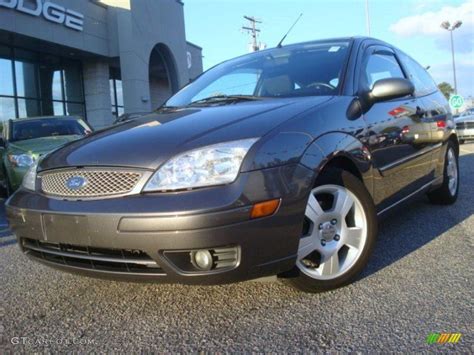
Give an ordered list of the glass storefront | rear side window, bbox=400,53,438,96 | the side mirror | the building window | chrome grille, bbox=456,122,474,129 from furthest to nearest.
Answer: the building window
the glass storefront
chrome grille, bbox=456,122,474,129
rear side window, bbox=400,53,438,96
the side mirror

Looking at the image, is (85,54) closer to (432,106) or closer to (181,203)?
(432,106)

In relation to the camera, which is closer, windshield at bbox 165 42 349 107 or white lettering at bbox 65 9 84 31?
windshield at bbox 165 42 349 107

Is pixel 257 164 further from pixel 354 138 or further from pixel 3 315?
pixel 3 315

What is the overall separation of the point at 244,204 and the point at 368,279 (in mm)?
1152

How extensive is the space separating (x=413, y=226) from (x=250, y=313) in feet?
7.27

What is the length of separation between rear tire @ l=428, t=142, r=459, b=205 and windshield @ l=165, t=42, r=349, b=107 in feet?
6.52

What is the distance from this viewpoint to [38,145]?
6590 millimetres

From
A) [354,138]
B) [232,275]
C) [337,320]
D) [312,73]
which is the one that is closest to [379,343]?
[337,320]

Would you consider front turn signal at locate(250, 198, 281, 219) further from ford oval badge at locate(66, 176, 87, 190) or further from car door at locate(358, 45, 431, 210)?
car door at locate(358, 45, 431, 210)

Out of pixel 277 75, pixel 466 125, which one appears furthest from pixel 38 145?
pixel 466 125

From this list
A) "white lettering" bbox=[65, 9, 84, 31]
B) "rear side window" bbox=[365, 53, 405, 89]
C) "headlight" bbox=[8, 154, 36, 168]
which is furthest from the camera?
"white lettering" bbox=[65, 9, 84, 31]

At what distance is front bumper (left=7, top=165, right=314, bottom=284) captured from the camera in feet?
7.16

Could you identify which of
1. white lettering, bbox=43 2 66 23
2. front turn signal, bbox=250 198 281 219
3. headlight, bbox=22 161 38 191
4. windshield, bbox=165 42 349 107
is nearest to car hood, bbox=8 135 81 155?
windshield, bbox=165 42 349 107
